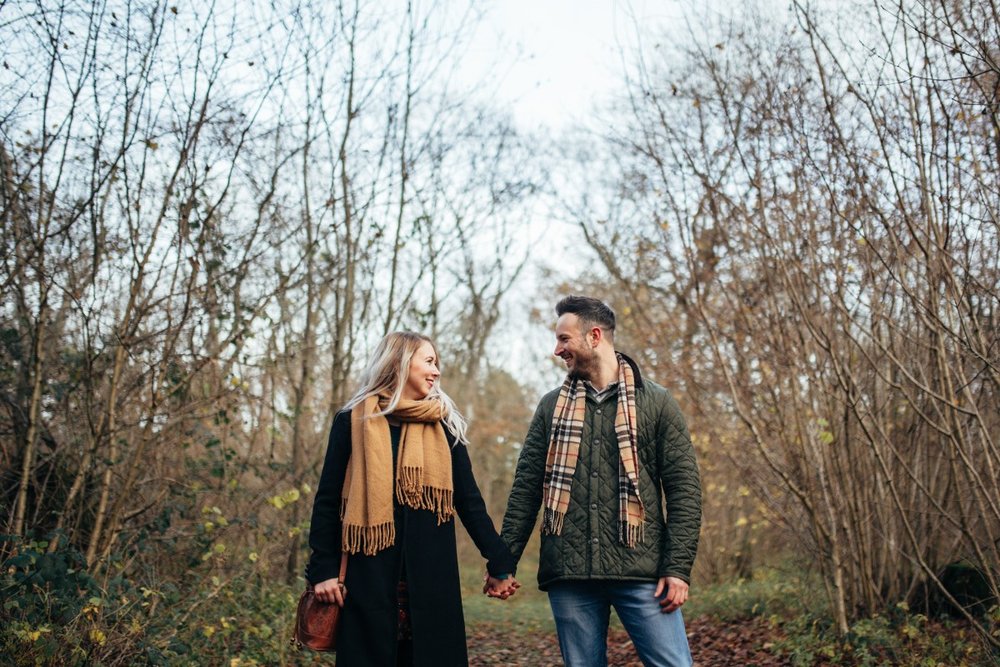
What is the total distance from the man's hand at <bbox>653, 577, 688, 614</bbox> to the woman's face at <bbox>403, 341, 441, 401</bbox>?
1.27 m

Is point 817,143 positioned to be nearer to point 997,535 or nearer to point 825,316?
point 825,316

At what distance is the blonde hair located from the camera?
3666 millimetres

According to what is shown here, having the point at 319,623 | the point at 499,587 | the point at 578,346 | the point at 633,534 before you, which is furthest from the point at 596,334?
the point at 319,623

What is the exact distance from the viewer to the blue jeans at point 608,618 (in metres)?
3.35

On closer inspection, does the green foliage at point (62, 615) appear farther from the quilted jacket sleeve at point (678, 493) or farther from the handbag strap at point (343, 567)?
the quilted jacket sleeve at point (678, 493)

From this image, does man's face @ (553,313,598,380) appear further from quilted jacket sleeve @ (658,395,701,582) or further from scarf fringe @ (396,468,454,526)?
scarf fringe @ (396,468,454,526)

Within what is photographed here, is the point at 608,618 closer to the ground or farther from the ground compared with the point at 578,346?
closer to the ground

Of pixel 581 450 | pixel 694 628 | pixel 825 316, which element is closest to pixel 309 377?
pixel 694 628

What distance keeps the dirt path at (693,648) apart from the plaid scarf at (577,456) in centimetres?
358

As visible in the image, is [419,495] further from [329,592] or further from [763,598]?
[763,598]

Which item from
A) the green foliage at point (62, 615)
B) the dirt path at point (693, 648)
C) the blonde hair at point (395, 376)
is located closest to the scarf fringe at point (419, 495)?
the blonde hair at point (395, 376)

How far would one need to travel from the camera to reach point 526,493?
3785 mm

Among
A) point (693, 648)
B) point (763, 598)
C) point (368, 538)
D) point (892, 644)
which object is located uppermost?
point (368, 538)

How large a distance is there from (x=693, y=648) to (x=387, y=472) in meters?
5.18
